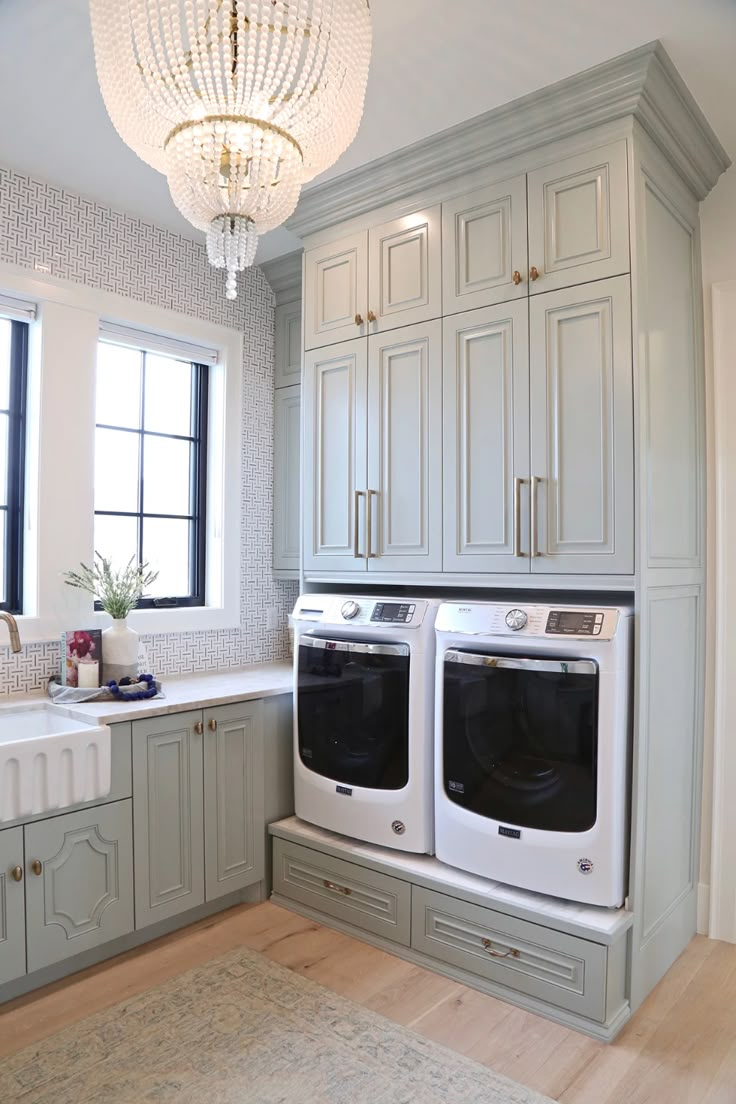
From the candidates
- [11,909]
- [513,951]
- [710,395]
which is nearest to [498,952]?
[513,951]

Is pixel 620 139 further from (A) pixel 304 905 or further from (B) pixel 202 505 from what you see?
(A) pixel 304 905

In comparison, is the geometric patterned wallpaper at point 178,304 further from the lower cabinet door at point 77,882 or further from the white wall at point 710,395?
the white wall at point 710,395

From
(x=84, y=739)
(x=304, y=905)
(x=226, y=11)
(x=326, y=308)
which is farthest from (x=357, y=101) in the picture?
(x=304, y=905)

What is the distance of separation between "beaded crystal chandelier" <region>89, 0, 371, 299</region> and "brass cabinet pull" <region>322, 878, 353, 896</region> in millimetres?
2060

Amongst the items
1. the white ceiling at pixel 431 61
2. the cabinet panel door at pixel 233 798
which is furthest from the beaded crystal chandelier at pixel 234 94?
the cabinet panel door at pixel 233 798

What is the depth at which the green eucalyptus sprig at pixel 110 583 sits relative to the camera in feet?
9.12

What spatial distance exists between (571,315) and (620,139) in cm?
50

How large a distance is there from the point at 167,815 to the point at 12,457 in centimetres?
141

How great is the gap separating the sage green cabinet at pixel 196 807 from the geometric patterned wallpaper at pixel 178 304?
551 millimetres

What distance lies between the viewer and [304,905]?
2.76 meters

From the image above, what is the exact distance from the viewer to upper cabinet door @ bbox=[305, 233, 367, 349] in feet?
9.25

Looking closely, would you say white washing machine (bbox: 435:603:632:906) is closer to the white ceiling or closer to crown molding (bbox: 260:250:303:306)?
the white ceiling

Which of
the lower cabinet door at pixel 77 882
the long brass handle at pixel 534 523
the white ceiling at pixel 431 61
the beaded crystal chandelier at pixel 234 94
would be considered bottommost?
the lower cabinet door at pixel 77 882

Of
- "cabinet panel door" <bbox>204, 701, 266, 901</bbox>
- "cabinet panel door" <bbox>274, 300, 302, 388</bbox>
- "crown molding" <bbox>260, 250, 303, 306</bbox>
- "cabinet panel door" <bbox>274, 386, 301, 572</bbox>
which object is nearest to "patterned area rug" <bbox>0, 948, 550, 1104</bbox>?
"cabinet panel door" <bbox>204, 701, 266, 901</bbox>
